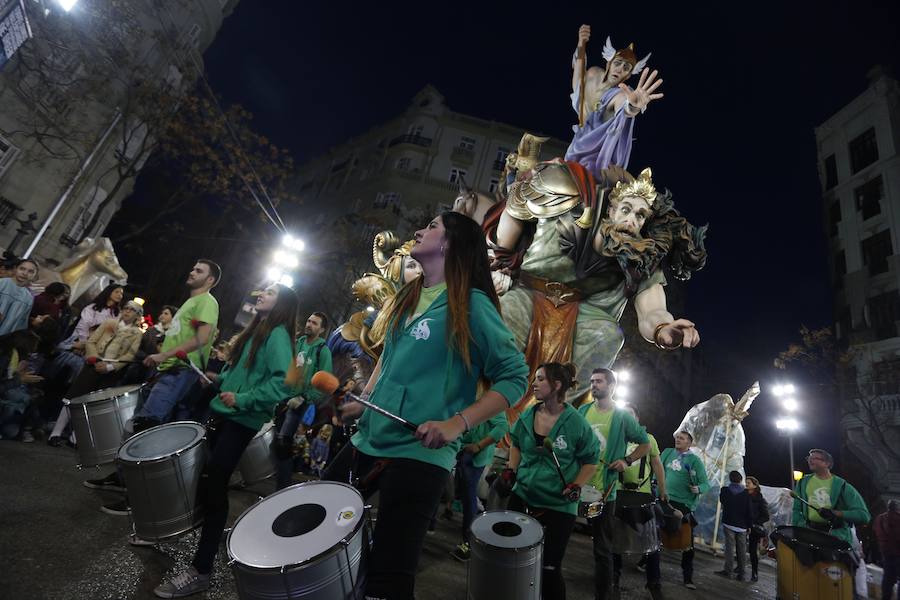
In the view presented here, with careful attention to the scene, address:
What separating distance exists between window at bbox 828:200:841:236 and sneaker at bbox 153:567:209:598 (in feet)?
131

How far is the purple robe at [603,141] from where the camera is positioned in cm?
516

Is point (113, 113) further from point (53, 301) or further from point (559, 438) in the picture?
point (559, 438)

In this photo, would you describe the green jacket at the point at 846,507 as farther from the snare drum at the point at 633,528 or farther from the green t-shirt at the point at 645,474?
the snare drum at the point at 633,528

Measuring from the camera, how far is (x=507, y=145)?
122 feet

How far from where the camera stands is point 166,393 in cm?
436

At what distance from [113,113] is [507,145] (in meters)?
25.5

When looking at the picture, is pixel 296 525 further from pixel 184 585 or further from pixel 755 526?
pixel 755 526

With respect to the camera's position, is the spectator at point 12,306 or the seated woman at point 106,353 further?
the seated woman at point 106,353

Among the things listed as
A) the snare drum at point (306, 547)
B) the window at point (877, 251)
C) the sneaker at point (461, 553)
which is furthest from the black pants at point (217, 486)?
the window at point (877, 251)

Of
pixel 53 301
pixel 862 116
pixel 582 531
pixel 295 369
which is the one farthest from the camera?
pixel 862 116

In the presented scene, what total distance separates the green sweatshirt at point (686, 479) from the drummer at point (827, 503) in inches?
53.7

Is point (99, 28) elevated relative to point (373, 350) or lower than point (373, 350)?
elevated

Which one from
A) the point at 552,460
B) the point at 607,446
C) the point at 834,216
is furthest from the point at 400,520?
the point at 834,216

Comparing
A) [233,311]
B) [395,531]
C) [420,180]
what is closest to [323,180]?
[420,180]
